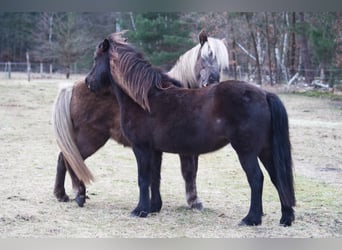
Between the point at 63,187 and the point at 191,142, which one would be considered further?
the point at 63,187

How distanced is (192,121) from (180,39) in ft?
33.9

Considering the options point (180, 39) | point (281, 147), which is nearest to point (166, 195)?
point (281, 147)

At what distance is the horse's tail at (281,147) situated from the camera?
3.85 m

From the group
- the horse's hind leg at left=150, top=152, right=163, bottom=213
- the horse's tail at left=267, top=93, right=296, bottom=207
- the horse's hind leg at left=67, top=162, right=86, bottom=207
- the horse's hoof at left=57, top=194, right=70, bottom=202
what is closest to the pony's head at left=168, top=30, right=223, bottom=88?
the horse's hind leg at left=150, top=152, right=163, bottom=213

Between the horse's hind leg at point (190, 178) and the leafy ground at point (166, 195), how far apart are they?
10 cm

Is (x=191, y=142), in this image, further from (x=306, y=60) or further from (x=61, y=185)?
(x=306, y=60)

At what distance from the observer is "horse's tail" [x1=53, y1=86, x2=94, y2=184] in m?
4.88

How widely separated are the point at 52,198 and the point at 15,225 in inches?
48.3

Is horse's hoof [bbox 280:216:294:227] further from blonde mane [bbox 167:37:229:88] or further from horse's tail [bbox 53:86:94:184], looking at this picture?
horse's tail [bbox 53:86:94:184]

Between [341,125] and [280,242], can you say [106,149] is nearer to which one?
[341,125]

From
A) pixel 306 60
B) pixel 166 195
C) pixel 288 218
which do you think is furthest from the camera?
pixel 306 60

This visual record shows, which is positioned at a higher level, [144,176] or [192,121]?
[192,121]

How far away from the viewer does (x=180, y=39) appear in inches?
554

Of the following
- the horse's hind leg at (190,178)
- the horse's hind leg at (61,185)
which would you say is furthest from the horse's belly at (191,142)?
the horse's hind leg at (61,185)
